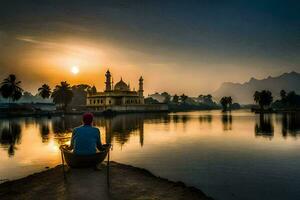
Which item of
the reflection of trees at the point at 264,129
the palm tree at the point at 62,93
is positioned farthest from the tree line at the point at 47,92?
the reflection of trees at the point at 264,129

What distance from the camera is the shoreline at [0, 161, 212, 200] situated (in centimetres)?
1030

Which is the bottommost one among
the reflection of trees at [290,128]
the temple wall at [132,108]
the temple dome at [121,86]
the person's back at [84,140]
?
the reflection of trees at [290,128]

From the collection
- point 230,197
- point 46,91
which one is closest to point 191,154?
point 230,197

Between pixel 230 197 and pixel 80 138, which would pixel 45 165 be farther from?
pixel 230 197

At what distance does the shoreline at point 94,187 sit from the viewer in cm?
1030

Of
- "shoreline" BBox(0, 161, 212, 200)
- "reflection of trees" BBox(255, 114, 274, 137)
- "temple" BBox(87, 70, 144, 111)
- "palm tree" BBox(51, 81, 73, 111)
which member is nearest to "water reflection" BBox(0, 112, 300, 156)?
"reflection of trees" BBox(255, 114, 274, 137)

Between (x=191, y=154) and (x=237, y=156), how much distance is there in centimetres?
360

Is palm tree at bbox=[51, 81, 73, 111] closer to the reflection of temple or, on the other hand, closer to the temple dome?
the temple dome

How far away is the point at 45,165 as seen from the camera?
62.3 feet

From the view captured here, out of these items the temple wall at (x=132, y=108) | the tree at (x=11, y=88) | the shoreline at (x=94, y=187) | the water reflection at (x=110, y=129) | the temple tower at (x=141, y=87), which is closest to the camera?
the shoreline at (x=94, y=187)

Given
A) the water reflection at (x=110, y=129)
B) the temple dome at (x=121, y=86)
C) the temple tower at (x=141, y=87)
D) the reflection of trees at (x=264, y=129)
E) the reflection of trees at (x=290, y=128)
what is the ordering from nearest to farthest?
the water reflection at (x=110, y=129), the reflection of trees at (x=264, y=129), the reflection of trees at (x=290, y=128), the temple tower at (x=141, y=87), the temple dome at (x=121, y=86)

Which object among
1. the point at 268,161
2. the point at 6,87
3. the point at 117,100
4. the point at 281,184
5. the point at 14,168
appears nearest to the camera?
the point at 281,184

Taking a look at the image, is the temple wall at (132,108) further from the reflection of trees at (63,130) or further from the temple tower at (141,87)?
the reflection of trees at (63,130)

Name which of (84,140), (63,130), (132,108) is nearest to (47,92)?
(132,108)
